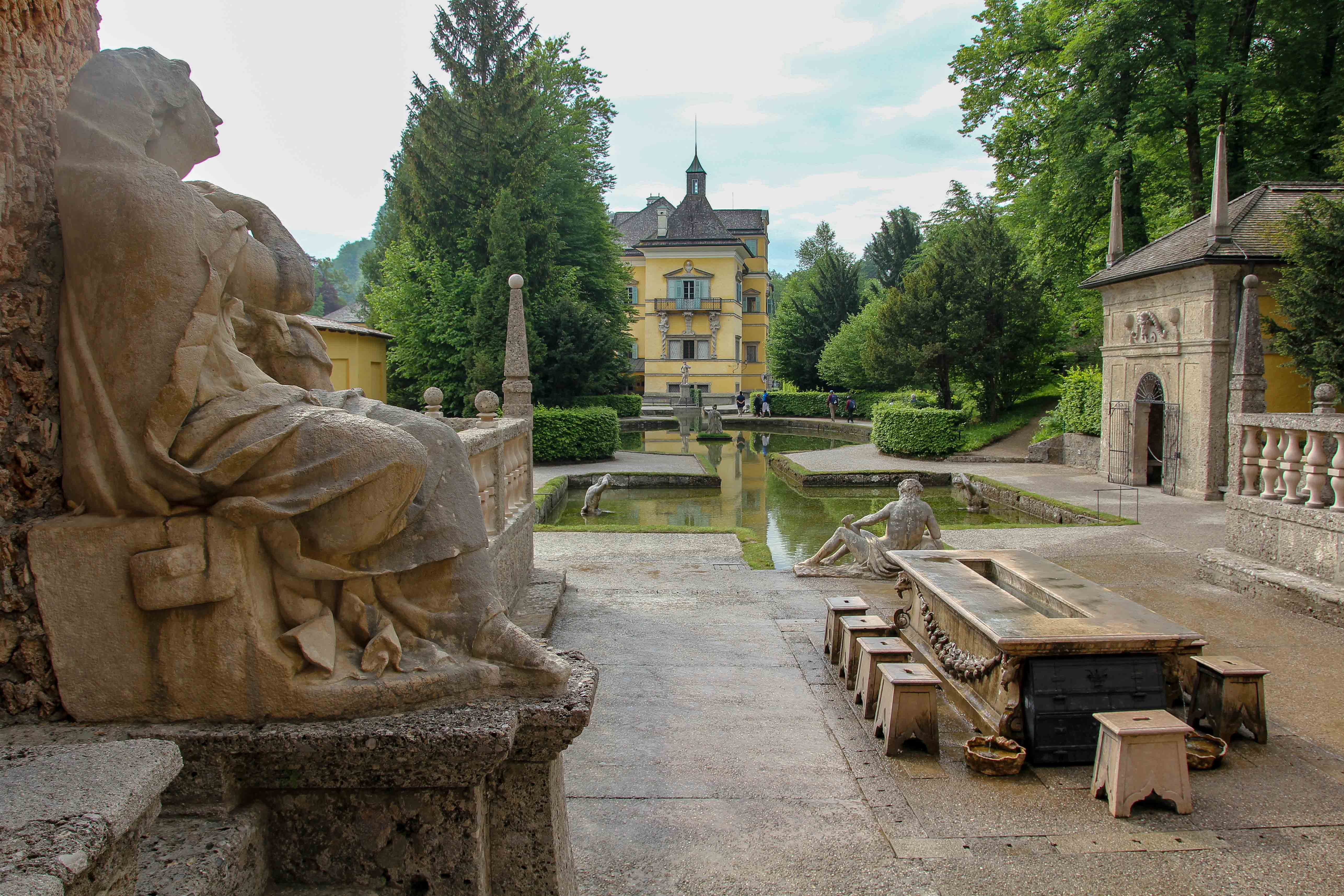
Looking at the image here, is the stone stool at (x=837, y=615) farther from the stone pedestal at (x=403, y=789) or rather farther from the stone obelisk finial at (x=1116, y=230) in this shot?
the stone obelisk finial at (x=1116, y=230)

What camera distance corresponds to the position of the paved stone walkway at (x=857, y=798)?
3.79 m

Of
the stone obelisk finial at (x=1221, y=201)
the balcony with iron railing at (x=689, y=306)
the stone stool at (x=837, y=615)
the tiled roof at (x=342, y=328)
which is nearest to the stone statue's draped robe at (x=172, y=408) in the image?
the stone stool at (x=837, y=615)

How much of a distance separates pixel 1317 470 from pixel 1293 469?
402 mm

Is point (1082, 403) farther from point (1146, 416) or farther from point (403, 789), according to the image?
point (403, 789)

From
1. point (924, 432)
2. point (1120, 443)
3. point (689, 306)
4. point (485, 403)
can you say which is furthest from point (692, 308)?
point (485, 403)

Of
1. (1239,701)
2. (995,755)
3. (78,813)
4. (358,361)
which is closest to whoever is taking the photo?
(78,813)

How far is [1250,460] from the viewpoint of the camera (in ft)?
32.0

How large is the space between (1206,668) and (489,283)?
25700 mm

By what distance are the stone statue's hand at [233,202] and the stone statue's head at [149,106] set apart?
0.07 m

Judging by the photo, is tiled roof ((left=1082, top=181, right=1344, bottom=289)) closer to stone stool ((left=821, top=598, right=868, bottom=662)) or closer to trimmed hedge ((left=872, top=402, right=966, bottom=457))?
trimmed hedge ((left=872, top=402, right=966, bottom=457))

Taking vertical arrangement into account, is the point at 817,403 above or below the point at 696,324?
below

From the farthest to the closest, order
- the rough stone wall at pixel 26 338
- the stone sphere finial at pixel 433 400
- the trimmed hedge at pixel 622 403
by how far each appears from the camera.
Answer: the trimmed hedge at pixel 622 403 → the stone sphere finial at pixel 433 400 → the rough stone wall at pixel 26 338

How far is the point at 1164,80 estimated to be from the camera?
2238 cm

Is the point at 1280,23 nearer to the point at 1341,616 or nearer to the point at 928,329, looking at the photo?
the point at 928,329
